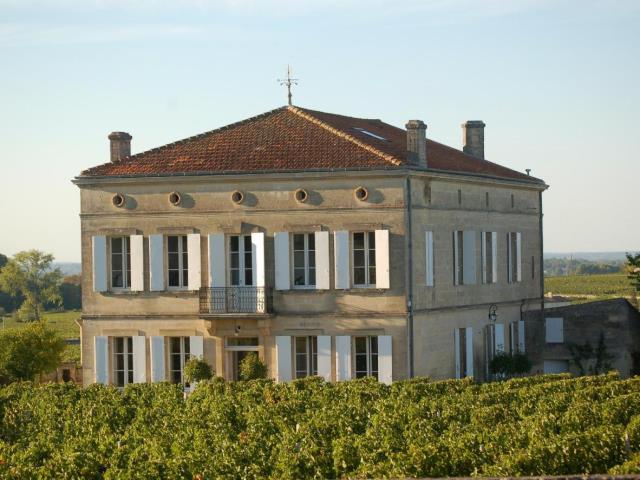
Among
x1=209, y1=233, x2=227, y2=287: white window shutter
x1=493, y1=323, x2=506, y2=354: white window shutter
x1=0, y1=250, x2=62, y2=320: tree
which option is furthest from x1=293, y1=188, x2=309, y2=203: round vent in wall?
x1=0, y1=250, x2=62, y2=320: tree

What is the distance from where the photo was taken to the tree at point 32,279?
117438 millimetres

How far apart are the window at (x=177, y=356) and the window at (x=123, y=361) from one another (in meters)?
1.02

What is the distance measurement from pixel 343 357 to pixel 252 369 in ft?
6.70

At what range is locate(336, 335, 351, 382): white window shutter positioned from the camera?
111 feet

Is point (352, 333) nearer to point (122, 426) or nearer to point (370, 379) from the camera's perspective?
point (370, 379)

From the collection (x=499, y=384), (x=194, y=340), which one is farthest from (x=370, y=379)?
(x=194, y=340)

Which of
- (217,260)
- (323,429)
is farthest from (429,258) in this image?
(323,429)

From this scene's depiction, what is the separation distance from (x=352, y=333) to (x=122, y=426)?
7.75 meters

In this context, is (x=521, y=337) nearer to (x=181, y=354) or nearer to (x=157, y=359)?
(x=181, y=354)

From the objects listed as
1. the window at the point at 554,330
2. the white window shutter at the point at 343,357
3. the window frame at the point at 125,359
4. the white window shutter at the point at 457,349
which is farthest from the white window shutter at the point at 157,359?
the window at the point at 554,330

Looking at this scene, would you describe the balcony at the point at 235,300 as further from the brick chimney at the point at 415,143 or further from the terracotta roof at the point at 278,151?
the brick chimney at the point at 415,143

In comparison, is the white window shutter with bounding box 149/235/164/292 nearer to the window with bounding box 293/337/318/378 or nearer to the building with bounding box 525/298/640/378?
the window with bounding box 293/337/318/378

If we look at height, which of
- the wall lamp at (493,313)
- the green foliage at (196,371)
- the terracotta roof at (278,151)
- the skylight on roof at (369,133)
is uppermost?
the skylight on roof at (369,133)

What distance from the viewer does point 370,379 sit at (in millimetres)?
31453
